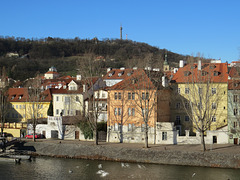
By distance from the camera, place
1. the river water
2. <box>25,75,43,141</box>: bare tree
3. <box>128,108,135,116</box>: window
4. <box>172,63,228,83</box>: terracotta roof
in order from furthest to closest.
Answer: <box>25,75,43,141</box>: bare tree → <box>128,108,135,116</box>: window → <box>172,63,228,83</box>: terracotta roof → the river water

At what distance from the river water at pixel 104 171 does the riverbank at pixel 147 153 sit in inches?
47.7

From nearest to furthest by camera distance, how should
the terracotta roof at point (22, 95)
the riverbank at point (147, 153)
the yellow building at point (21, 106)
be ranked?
the riverbank at point (147, 153)
the terracotta roof at point (22, 95)
the yellow building at point (21, 106)

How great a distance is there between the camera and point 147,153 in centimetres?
4578

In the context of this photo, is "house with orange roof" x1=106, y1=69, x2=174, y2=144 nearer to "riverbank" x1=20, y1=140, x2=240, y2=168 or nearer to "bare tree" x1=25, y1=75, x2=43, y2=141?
"riverbank" x1=20, y1=140, x2=240, y2=168

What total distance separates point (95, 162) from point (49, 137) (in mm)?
16768

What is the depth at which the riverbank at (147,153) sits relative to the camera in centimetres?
4234

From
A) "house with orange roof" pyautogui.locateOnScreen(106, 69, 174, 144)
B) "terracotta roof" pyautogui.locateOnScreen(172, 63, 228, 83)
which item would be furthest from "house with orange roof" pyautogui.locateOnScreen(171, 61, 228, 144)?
"house with orange roof" pyautogui.locateOnScreen(106, 69, 174, 144)

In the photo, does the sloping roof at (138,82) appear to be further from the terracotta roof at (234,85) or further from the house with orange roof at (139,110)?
the terracotta roof at (234,85)

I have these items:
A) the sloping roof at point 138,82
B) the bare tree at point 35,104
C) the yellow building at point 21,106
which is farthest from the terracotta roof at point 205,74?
the yellow building at point 21,106

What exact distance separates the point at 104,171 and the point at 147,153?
729 centimetres

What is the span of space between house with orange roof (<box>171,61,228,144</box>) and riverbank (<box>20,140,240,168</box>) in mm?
6340

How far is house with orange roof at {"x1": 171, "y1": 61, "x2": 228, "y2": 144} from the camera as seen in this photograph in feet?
170

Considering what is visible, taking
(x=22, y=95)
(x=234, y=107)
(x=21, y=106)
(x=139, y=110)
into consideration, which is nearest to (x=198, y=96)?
(x=234, y=107)

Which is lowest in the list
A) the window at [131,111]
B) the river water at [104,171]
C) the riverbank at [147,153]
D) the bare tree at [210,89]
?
the river water at [104,171]
